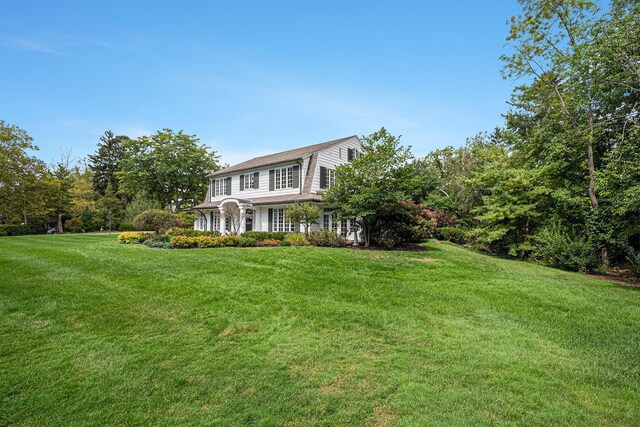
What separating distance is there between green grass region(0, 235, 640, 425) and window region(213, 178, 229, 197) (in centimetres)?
1548

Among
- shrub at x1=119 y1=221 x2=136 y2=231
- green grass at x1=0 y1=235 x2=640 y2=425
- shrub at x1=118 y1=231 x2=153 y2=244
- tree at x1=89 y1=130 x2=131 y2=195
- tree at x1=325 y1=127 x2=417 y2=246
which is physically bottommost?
green grass at x1=0 y1=235 x2=640 y2=425

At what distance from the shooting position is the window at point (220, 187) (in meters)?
23.9

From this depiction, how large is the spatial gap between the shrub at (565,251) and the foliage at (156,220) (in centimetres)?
2181

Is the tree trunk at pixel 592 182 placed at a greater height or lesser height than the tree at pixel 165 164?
lesser

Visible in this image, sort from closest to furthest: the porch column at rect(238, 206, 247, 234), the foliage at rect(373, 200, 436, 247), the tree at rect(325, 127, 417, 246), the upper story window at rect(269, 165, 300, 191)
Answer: the tree at rect(325, 127, 417, 246)
the foliage at rect(373, 200, 436, 247)
the upper story window at rect(269, 165, 300, 191)
the porch column at rect(238, 206, 247, 234)

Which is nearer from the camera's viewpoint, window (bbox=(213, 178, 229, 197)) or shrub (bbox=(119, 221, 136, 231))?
window (bbox=(213, 178, 229, 197))

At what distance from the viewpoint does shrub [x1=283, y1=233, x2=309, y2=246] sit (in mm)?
14781

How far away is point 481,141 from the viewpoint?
28734mm

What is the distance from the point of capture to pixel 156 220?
63.1 ft

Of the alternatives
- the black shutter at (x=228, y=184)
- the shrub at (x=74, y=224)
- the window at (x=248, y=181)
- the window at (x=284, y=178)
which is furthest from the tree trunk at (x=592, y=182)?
the shrub at (x=74, y=224)

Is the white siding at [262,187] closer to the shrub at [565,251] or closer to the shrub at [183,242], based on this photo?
the shrub at [183,242]

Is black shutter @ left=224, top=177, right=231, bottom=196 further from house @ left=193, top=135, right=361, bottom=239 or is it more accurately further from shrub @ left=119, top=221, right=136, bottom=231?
shrub @ left=119, top=221, right=136, bottom=231

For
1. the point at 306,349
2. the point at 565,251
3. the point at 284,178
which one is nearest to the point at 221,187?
the point at 284,178

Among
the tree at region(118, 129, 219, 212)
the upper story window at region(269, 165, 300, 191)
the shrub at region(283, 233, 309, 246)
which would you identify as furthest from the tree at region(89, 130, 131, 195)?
the shrub at region(283, 233, 309, 246)
